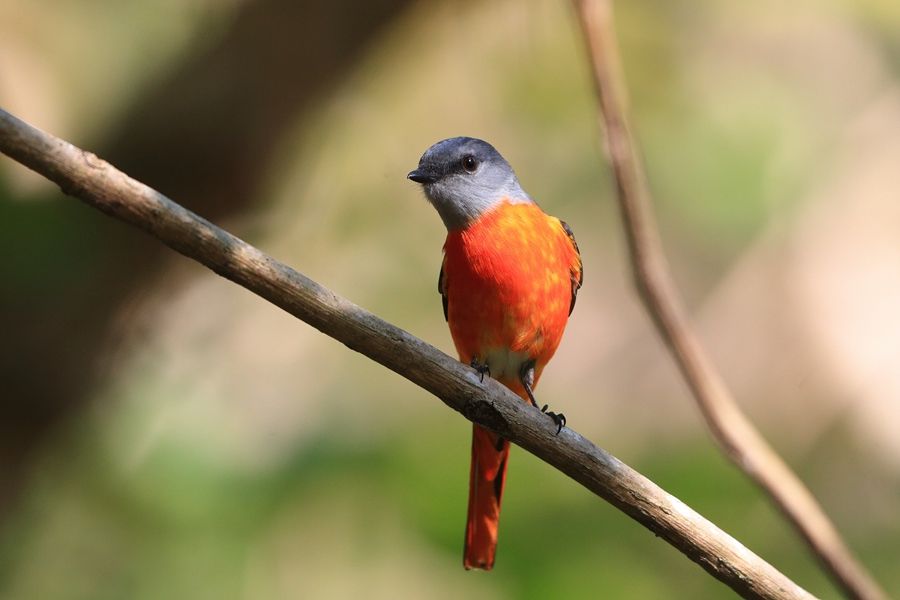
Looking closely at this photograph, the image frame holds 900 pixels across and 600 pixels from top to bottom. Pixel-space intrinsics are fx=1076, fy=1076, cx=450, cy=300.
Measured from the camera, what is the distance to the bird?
3.87 meters

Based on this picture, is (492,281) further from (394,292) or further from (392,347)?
(394,292)

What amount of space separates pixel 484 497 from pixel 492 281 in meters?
0.91

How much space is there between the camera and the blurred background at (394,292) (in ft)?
15.2

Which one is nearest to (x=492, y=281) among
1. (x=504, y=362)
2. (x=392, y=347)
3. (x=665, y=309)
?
(x=504, y=362)

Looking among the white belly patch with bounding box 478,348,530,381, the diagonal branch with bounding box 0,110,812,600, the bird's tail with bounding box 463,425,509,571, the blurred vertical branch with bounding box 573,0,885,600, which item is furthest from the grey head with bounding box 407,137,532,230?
the diagonal branch with bounding box 0,110,812,600

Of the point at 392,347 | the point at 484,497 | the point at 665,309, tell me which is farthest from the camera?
the point at 484,497

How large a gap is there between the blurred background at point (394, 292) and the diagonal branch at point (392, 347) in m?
2.13

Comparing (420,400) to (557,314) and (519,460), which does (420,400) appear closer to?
(519,460)

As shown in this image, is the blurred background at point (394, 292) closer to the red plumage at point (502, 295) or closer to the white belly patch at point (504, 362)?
the red plumage at point (502, 295)

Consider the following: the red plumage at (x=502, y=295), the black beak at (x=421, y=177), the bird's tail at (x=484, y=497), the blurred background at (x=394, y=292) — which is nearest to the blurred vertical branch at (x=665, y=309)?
the red plumage at (x=502, y=295)

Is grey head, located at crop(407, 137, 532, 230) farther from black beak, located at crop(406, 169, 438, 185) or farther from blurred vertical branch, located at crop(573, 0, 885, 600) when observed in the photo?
blurred vertical branch, located at crop(573, 0, 885, 600)

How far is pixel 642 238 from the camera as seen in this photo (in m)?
3.31

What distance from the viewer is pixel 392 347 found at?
8.68 ft

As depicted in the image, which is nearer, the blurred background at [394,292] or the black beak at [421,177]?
the black beak at [421,177]
